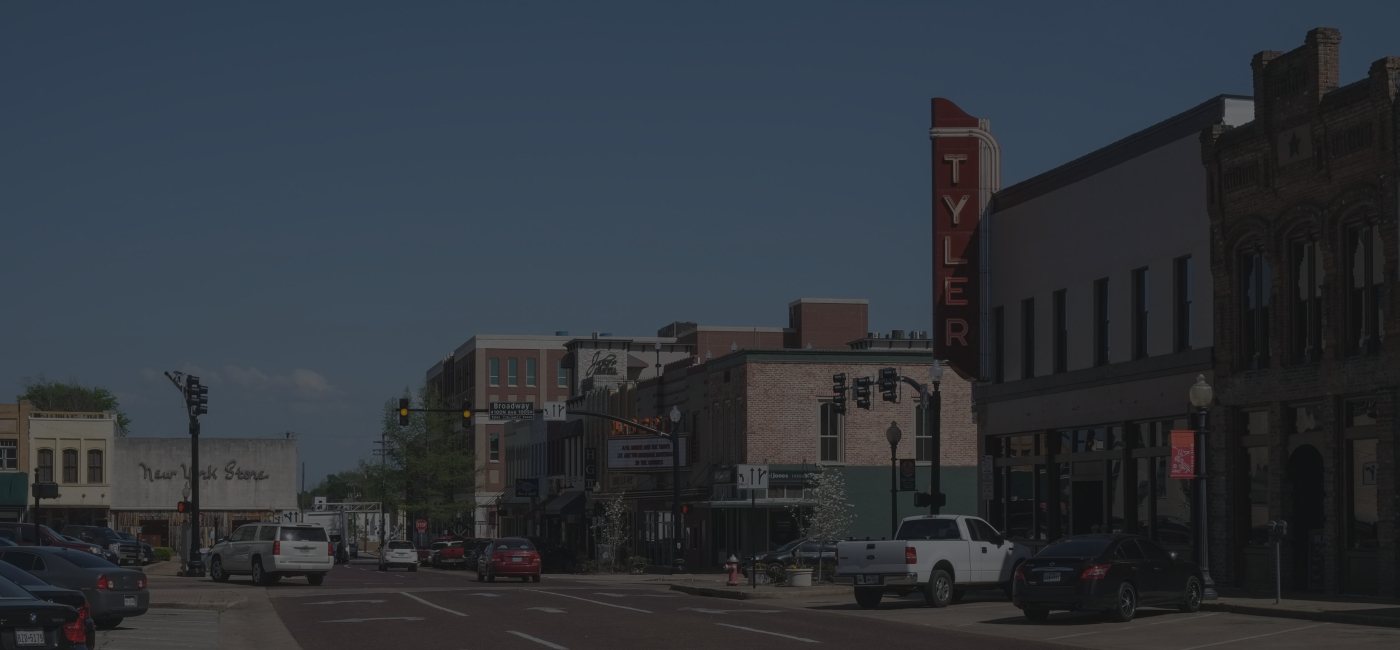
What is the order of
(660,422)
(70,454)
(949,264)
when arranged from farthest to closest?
(70,454), (660,422), (949,264)

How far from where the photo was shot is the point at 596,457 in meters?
89.7

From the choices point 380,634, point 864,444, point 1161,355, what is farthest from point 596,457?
point 380,634

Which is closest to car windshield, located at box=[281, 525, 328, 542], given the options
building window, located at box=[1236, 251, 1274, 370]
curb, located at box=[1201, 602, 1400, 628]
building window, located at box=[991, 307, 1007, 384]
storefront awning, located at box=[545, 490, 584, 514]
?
building window, located at box=[991, 307, 1007, 384]

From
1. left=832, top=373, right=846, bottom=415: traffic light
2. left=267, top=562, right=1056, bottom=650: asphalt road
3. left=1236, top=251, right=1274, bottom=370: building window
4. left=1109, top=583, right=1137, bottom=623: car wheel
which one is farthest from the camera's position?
left=832, top=373, right=846, bottom=415: traffic light

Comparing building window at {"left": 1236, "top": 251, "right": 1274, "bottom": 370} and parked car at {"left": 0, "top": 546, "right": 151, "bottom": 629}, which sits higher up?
building window at {"left": 1236, "top": 251, "right": 1274, "bottom": 370}

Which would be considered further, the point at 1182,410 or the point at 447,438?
the point at 447,438

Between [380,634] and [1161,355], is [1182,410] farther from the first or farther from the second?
[380,634]

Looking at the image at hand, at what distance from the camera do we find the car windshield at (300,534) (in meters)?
48.8

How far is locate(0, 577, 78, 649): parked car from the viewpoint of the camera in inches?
683

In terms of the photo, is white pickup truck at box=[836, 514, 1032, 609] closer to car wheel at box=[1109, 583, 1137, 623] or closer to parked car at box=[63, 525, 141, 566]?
car wheel at box=[1109, 583, 1137, 623]

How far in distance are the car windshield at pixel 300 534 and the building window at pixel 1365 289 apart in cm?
2784

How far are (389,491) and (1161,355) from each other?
8585 centimetres

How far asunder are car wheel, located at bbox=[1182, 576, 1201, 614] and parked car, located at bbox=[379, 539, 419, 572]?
5158 cm

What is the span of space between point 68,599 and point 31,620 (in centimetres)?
359
